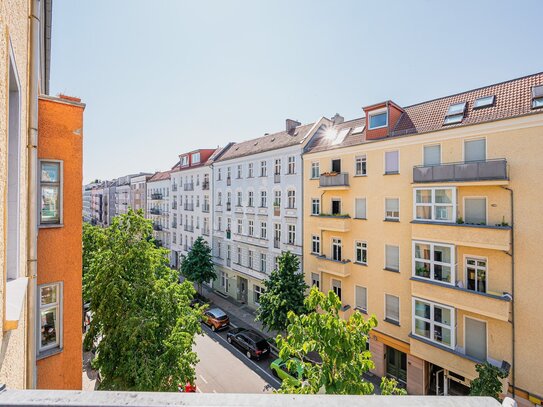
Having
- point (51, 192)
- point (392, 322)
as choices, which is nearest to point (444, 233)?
point (392, 322)

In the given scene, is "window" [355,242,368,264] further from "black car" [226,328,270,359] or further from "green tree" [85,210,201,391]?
"green tree" [85,210,201,391]

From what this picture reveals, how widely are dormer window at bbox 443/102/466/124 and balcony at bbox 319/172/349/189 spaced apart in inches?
229

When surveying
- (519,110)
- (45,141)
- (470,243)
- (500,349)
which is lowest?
(500,349)

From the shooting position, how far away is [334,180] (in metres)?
18.1

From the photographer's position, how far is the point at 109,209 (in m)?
Answer: 66.4

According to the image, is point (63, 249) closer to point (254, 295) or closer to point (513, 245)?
point (513, 245)

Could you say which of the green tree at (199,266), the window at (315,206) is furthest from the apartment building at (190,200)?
the window at (315,206)

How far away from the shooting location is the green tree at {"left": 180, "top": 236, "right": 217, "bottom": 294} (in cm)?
2742

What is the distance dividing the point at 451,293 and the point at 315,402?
14429 millimetres

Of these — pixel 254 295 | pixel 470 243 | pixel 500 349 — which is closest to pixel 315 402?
pixel 470 243

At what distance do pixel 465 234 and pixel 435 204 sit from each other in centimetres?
182

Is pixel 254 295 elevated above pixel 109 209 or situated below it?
below

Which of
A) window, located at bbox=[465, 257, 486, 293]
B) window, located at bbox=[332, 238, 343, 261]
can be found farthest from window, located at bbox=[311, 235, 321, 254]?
window, located at bbox=[465, 257, 486, 293]

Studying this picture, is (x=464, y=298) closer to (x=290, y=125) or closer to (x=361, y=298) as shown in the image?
(x=361, y=298)
